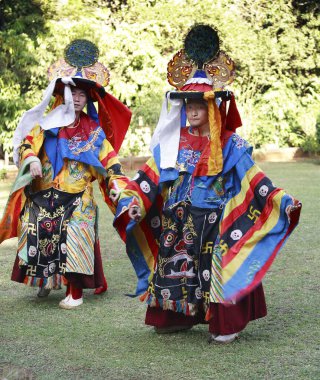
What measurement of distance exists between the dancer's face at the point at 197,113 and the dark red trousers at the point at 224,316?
39.8 inches

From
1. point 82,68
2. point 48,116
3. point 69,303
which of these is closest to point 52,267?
point 69,303

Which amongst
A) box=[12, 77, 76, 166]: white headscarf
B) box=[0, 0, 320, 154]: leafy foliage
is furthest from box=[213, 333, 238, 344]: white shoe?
box=[0, 0, 320, 154]: leafy foliage

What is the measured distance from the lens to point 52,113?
597 centimetres

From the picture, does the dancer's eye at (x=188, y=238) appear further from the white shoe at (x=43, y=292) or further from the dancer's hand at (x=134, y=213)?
the white shoe at (x=43, y=292)

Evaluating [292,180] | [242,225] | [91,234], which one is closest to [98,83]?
[91,234]

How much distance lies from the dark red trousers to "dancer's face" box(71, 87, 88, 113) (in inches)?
68.4

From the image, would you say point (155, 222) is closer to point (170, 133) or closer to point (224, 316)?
point (170, 133)

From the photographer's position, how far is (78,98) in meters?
5.97

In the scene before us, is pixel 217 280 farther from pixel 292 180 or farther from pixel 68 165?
pixel 292 180

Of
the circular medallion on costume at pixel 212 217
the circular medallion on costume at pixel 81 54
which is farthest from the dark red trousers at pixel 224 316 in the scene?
the circular medallion on costume at pixel 81 54

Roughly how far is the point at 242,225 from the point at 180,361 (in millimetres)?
870

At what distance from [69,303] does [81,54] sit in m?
1.82

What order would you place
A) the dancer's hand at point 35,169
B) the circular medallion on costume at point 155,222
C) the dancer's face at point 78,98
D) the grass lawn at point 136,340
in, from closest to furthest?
1. the grass lawn at point 136,340
2. the circular medallion on costume at point 155,222
3. the dancer's hand at point 35,169
4. the dancer's face at point 78,98

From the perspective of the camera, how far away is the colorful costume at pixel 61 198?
19.2 ft
